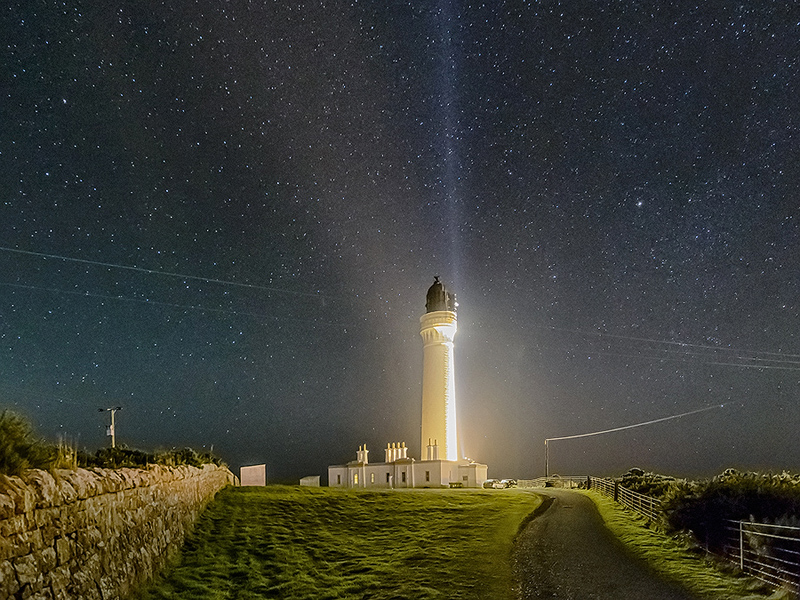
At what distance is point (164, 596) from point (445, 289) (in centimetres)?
4205

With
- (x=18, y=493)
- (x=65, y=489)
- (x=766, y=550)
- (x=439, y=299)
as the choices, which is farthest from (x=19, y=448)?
(x=439, y=299)

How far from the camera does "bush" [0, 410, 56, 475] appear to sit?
7473 millimetres

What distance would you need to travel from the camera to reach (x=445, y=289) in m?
51.6

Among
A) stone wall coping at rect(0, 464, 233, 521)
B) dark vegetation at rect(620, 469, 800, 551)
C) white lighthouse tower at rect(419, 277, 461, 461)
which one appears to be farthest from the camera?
white lighthouse tower at rect(419, 277, 461, 461)

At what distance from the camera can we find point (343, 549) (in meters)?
15.0

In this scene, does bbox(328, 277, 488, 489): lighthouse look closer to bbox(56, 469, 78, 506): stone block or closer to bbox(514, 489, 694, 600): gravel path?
bbox(514, 489, 694, 600): gravel path

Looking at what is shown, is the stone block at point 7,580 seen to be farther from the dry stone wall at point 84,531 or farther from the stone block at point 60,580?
the stone block at point 60,580

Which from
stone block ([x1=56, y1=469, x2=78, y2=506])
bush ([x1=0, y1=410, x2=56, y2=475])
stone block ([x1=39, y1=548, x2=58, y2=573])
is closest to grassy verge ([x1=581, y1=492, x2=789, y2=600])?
stone block ([x1=39, y1=548, x2=58, y2=573])

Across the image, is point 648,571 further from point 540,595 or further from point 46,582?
point 46,582

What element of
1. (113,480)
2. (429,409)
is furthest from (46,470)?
(429,409)

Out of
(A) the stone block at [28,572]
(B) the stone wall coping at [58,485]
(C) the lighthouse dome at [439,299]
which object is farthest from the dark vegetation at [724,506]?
(C) the lighthouse dome at [439,299]

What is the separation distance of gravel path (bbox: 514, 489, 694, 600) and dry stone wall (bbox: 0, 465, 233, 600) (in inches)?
290

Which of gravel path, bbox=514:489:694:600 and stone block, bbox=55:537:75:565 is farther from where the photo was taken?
gravel path, bbox=514:489:694:600

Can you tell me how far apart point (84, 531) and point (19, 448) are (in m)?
1.57
